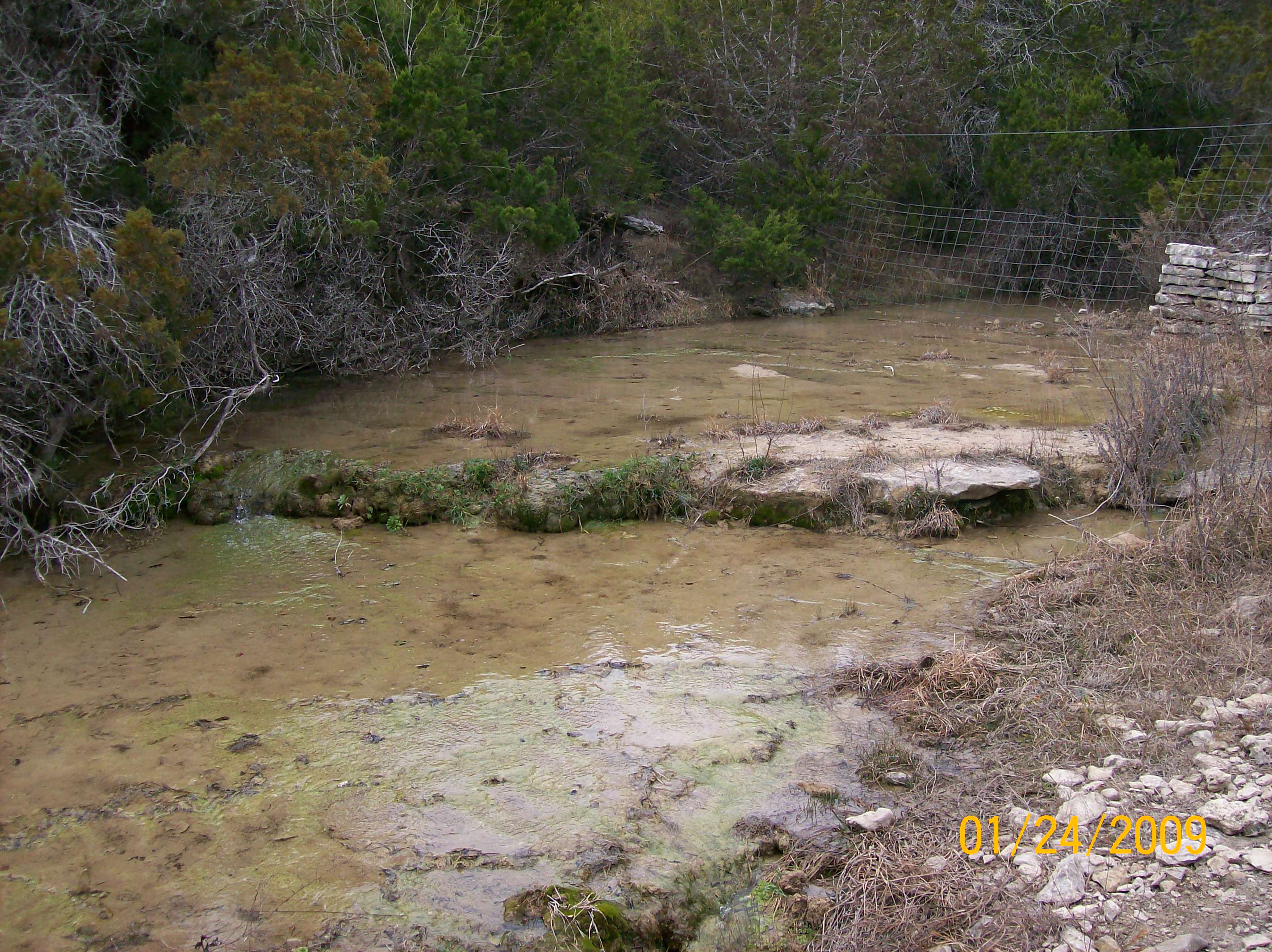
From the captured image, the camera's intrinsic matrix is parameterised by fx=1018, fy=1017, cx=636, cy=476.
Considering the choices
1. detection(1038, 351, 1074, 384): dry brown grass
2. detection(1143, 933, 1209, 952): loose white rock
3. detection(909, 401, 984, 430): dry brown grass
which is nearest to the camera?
detection(1143, 933, 1209, 952): loose white rock

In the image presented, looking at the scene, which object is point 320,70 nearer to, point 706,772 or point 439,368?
point 439,368

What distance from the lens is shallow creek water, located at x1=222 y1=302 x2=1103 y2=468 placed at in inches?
315

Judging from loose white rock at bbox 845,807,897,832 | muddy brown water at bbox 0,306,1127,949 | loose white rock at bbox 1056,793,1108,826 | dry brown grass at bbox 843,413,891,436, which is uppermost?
loose white rock at bbox 1056,793,1108,826

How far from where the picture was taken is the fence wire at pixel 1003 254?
13.3m

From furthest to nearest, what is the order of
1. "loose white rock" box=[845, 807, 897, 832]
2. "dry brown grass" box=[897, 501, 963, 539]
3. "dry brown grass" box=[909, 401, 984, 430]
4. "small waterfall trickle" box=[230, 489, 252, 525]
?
"dry brown grass" box=[909, 401, 984, 430], "small waterfall trickle" box=[230, 489, 252, 525], "dry brown grass" box=[897, 501, 963, 539], "loose white rock" box=[845, 807, 897, 832]

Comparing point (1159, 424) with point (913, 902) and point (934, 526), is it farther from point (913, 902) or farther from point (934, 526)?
point (913, 902)

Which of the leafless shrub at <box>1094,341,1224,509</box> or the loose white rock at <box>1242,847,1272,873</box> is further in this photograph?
the leafless shrub at <box>1094,341,1224,509</box>

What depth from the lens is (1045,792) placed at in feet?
11.8

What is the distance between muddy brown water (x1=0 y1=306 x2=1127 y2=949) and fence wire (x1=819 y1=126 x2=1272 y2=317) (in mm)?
8602

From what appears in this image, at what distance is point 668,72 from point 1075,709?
1346cm

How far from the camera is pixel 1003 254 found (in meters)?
15.9

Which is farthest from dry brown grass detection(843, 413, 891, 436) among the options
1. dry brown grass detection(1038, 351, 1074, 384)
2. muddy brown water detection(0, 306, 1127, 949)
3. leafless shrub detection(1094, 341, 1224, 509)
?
dry brown grass detection(1038, 351, 1074, 384)

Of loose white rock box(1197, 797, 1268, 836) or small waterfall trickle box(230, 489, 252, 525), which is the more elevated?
loose white rock box(1197, 797, 1268, 836)

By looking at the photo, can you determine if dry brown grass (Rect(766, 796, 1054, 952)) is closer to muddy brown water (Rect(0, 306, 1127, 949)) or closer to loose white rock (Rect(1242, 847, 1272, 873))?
muddy brown water (Rect(0, 306, 1127, 949))
